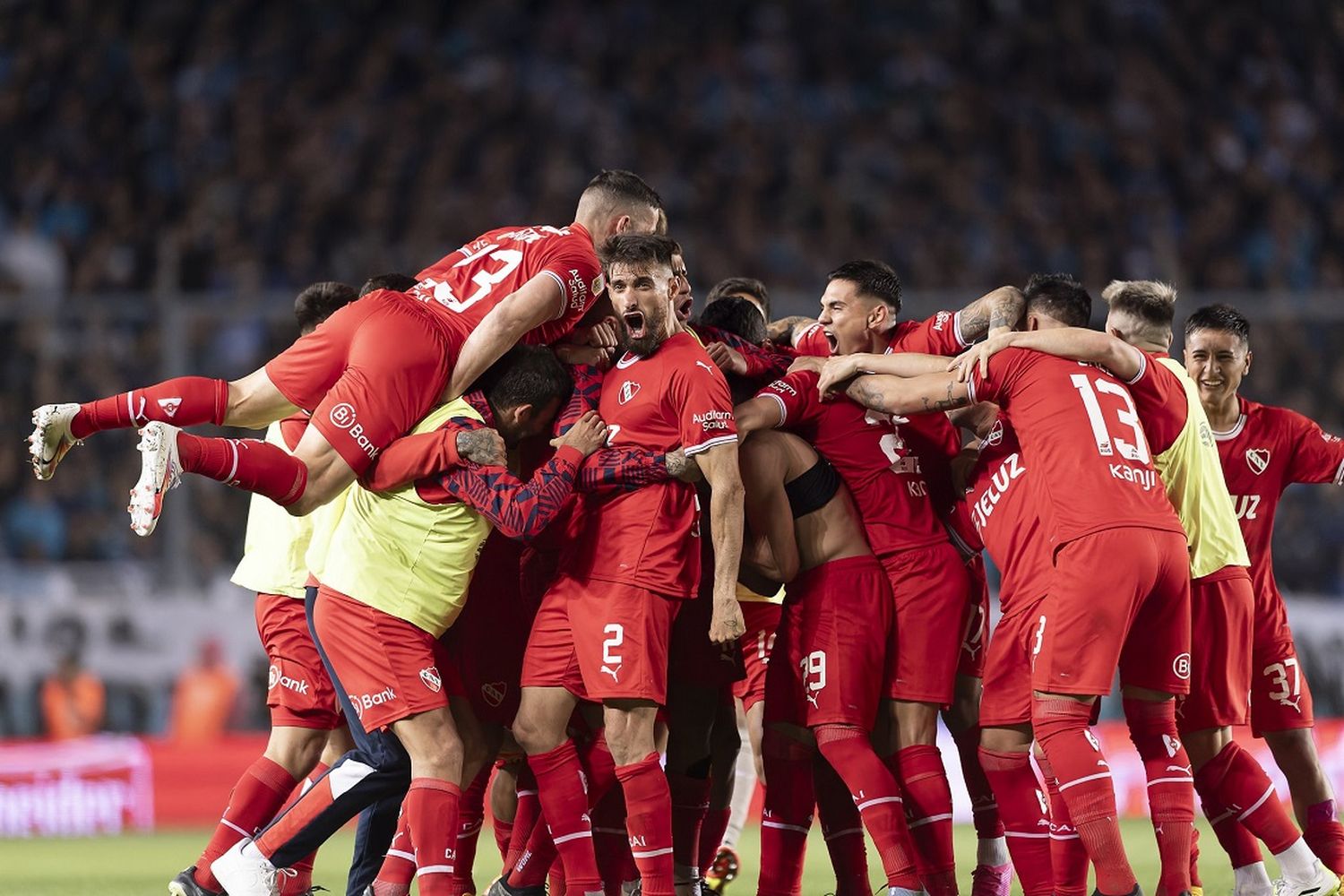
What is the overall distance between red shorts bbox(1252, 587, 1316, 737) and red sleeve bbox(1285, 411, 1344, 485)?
1.98 ft

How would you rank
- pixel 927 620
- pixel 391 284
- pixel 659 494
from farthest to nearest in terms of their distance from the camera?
pixel 391 284
pixel 927 620
pixel 659 494

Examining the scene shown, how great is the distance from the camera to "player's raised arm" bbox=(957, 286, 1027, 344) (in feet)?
23.9

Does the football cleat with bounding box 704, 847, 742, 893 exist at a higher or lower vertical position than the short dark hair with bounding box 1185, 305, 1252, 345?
lower

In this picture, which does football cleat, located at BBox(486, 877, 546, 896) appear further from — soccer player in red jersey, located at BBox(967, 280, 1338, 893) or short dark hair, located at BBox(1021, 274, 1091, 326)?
short dark hair, located at BBox(1021, 274, 1091, 326)

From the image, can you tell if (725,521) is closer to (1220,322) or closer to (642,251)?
(642,251)

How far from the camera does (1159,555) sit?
21.4 feet

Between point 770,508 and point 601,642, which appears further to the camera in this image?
point 770,508

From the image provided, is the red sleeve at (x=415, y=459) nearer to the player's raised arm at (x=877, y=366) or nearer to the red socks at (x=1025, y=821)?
the player's raised arm at (x=877, y=366)

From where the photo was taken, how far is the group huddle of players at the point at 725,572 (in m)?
6.55

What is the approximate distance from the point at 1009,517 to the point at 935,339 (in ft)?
3.30

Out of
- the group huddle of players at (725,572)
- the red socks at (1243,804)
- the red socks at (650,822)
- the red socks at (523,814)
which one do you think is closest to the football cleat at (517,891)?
the group huddle of players at (725,572)

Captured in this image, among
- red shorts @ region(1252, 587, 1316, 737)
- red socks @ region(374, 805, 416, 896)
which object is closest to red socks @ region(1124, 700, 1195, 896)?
red shorts @ region(1252, 587, 1316, 737)

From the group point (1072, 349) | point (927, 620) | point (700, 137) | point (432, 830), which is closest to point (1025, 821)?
point (927, 620)

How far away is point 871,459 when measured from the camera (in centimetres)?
728
